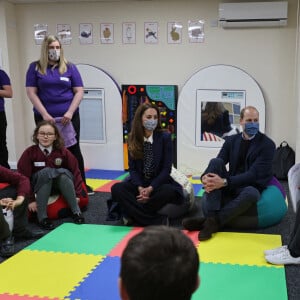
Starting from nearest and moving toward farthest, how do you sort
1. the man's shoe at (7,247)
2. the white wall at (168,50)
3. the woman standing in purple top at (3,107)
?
1. the man's shoe at (7,247)
2. the woman standing in purple top at (3,107)
3. the white wall at (168,50)

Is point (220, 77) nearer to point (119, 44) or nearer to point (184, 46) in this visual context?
point (184, 46)

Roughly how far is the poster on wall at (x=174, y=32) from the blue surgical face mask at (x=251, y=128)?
2197 millimetres

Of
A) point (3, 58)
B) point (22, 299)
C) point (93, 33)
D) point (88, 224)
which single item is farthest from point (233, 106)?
point (22, 299)

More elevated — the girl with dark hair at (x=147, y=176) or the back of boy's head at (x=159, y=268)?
the back of boy's head at (x=159, y=268)

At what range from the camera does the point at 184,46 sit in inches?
208

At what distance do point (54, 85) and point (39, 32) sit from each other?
1.92 m

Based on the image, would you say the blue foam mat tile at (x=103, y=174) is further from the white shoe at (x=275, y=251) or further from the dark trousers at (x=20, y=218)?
the white shoe at (x=275, y=251)

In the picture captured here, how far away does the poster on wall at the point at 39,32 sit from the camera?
5648 mm

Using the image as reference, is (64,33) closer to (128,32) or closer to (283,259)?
(128,32)

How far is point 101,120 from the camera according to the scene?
562 cm

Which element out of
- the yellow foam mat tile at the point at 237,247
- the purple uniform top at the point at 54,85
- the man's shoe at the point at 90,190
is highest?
the purple uniform top at the point at 54,85

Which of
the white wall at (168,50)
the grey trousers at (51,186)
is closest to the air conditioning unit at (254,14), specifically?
the white wall at (168,50)

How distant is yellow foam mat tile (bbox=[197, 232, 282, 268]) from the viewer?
283 cm

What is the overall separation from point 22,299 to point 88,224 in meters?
1.25
